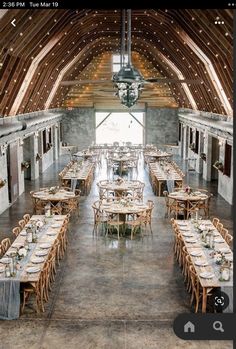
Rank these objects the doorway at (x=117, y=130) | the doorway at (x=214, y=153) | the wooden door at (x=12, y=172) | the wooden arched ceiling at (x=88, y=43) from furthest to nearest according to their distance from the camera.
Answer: the doorway at (x=117, y=130) < the doorway at (x=214, y=153) < the wooden door at (x=12, y=172) < the wooden arched ceiling at (x=88, y=43)

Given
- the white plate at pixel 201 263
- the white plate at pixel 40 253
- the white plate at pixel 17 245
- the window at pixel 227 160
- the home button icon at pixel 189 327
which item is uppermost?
the home button icon at pixel 189 327

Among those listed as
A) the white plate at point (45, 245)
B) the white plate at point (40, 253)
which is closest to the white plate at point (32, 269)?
the white plate at point (40, 253)

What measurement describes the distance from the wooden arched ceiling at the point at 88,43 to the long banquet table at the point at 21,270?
5334 millimetres

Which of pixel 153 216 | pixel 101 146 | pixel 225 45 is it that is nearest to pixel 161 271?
pixel 153 216

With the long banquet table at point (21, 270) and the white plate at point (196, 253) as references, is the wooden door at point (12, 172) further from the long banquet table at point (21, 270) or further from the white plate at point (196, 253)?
the white plate at point (196, 253)

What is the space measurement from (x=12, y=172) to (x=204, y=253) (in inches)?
443

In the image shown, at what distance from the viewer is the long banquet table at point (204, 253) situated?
8.78m

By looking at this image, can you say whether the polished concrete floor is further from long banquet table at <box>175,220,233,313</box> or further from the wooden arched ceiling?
the wooden arched ceiling

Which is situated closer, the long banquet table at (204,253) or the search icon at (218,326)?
the search icon at (218,326)

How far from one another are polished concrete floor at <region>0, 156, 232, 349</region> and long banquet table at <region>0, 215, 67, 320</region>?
0.95 feet

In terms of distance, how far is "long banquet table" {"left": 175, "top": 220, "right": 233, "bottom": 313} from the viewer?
8781mm

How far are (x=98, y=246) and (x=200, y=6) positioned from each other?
1124 centimetres

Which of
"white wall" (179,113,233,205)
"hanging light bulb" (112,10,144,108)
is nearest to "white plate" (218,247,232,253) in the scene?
"white wall" (179,113,233,205)

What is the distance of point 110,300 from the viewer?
9.70m
